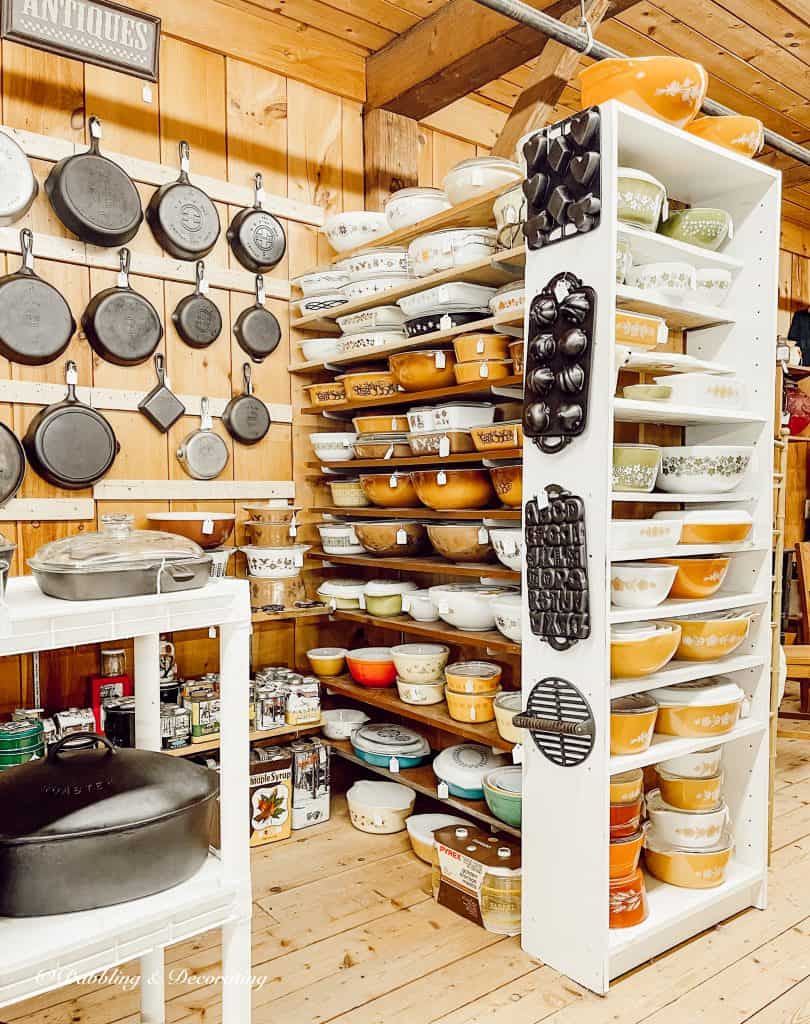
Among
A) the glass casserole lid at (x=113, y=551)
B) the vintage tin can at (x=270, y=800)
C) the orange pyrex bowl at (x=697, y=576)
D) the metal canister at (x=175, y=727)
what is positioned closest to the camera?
the glass casserole lid at (x=113, y=551)

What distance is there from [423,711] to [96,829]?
1376mm

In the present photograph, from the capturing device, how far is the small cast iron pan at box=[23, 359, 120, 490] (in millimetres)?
2365

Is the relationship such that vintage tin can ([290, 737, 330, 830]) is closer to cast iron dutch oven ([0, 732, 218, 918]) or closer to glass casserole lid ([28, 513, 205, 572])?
cast iron dutch oven ([0, 732, 218, 918])

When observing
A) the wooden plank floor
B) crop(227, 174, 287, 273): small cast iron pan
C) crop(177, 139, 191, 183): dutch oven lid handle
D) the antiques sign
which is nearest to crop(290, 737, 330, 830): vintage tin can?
the wooden plank floor

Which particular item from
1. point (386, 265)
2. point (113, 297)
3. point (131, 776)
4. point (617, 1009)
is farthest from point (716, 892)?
point (113, 297)

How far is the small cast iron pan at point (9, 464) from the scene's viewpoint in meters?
2.28

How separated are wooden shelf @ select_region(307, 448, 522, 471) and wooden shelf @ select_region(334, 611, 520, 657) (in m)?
0.36

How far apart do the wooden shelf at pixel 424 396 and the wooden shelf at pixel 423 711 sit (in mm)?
911

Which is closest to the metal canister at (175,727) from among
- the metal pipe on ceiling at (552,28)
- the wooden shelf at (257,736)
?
the wooden shelf at (257,736)

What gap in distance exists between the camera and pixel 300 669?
3043mm

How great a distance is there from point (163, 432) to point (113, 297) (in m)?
0.42

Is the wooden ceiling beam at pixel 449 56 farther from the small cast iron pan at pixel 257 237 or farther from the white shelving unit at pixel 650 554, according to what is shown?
the white shelving unit at pixel 650 554

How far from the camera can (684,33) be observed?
292 centimetres

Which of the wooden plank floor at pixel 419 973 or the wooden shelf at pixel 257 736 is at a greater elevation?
the wooden shelf at pixel 257 736
